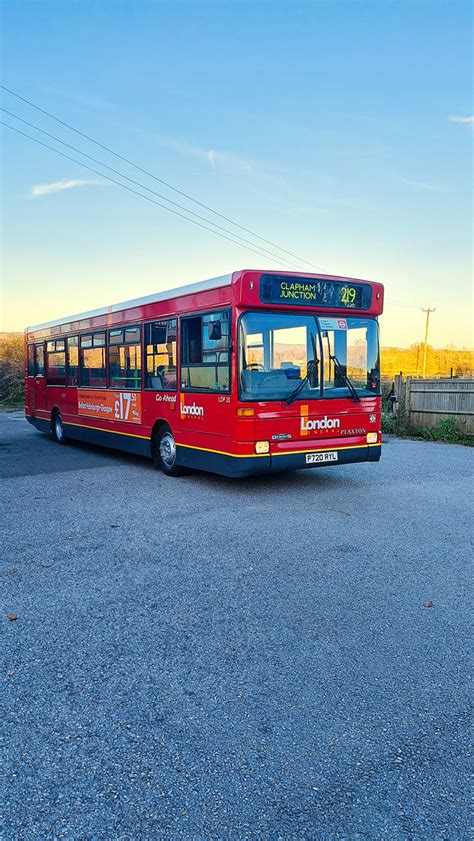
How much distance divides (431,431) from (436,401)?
36.2 inches

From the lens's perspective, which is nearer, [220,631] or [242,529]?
[220,631]

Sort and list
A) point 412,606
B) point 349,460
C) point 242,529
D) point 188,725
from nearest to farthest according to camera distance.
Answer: point 188,725 < point 412,606 < point 242,529 < point 349,460

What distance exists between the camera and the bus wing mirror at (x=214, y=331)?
8.25m

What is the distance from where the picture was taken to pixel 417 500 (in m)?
8.05

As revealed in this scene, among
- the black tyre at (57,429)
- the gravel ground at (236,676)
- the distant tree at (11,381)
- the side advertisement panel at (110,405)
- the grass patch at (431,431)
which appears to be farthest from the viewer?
the distant tree at (11,381)

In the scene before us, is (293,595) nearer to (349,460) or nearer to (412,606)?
(412,606)

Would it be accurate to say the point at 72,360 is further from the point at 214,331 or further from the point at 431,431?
the point at 431,431

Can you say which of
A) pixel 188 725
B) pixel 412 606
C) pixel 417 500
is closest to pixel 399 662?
pixel 412 606

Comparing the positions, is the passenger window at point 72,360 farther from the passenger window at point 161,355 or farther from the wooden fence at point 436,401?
the wooden fence at point 436,401

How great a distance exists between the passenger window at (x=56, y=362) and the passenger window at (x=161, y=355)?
464cm

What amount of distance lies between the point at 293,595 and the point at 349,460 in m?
4.45

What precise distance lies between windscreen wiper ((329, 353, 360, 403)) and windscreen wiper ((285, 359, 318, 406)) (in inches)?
13.6

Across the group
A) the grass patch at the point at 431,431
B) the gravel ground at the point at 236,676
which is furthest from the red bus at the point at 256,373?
the grass patch at the point at 431,431

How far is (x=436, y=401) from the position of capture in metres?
16.4
